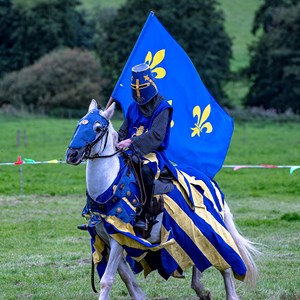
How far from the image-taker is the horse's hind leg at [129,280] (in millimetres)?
7766

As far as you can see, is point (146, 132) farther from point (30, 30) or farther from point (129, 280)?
point (30, 30)

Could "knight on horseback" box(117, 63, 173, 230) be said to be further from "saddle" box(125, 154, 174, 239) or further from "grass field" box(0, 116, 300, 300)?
"grass field" box(0, 116, 300, 300)

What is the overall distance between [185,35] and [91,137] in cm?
5270

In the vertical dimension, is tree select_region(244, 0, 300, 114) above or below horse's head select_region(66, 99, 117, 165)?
below

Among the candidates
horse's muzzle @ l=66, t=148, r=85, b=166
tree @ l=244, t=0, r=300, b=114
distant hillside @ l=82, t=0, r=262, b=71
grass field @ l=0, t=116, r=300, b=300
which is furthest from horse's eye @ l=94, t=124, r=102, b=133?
distant hillside @ l=82, t=0, r=262, b=71

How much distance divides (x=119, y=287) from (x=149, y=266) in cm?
100

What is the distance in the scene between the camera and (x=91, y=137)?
23.1 feet

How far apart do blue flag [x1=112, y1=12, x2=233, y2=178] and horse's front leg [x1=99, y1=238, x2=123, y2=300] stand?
6.25 ft

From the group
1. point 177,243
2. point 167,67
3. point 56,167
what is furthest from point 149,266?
point 56,167

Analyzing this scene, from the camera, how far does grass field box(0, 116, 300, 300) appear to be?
8.73 meters

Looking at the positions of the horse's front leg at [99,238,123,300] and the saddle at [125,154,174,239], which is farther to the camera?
the saddle at [125,154,174,239]

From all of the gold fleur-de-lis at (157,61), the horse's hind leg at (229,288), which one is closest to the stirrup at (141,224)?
the horse's hind leg at (229,288)

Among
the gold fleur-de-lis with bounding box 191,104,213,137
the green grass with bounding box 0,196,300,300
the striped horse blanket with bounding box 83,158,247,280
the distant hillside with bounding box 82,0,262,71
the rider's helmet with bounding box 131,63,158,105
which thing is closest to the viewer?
the striped horse blanket with bounding box 83,158,247,280

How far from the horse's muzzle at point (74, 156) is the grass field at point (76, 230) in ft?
6.23
